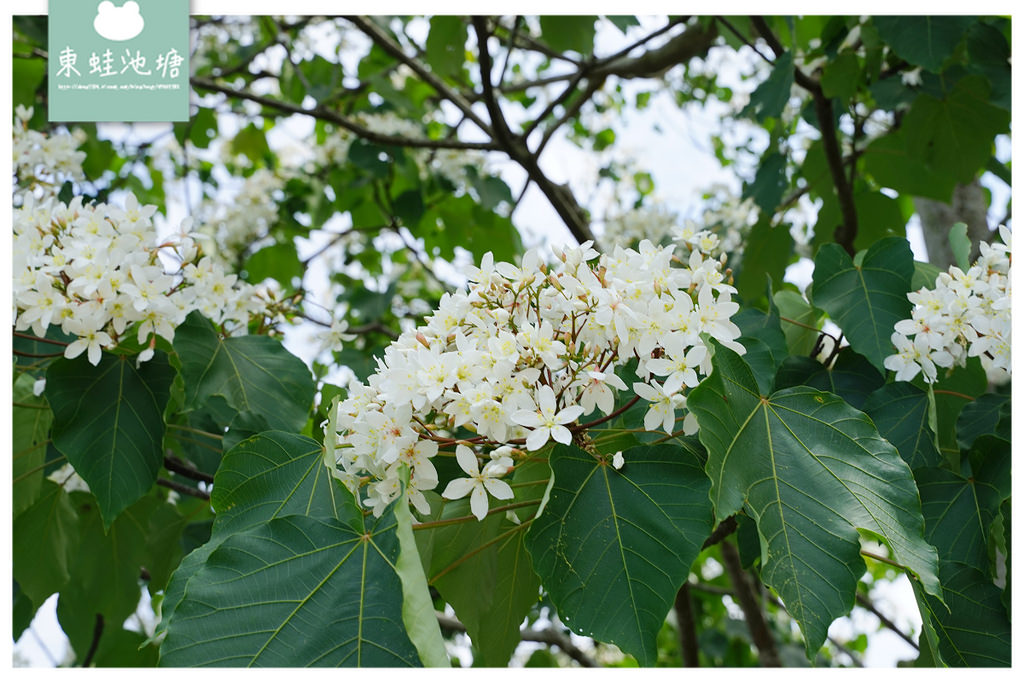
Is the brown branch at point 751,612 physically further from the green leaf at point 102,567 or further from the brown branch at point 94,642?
the brown branch at point 94,642

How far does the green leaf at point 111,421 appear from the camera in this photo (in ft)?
4.21

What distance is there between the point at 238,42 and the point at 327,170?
102 cm

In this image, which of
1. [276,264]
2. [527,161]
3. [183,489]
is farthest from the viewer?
[276,264]

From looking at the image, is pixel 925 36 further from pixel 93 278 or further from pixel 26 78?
pixel 26 78

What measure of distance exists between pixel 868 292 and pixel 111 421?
114 centimetres

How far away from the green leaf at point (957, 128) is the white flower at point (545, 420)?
5.80 ft

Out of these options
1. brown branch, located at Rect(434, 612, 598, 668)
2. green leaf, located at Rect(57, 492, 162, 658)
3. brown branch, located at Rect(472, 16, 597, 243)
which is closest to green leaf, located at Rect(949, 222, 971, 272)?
brown branch, located at Rect(472, 16, 597, 243)

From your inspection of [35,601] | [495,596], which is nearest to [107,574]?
[35,601]

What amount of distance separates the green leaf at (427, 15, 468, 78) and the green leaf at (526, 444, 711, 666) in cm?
186

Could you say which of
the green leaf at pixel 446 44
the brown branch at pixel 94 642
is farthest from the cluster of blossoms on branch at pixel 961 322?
the brown branch at pixel 94 642

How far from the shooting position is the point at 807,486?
941mm

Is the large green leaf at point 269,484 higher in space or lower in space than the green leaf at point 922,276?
lower

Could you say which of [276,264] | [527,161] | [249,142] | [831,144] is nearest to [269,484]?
[527,161]

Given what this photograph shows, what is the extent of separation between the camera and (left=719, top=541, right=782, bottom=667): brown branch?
2.55m
